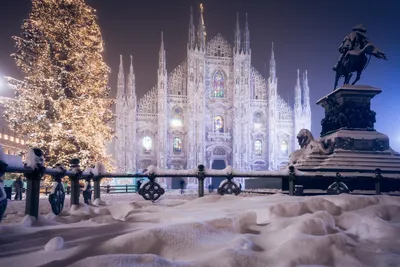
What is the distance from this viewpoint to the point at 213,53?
46.6m

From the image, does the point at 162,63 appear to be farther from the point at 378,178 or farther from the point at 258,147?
the point at 378,178

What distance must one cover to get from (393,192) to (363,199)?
4746 mm

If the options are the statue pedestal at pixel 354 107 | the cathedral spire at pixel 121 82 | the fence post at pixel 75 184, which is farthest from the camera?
the cathedral spire at pixel 121 82

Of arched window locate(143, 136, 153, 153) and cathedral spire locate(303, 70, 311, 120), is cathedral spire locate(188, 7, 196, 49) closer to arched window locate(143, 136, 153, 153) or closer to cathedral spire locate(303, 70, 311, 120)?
arched window locate(143, 136, 153, 153)

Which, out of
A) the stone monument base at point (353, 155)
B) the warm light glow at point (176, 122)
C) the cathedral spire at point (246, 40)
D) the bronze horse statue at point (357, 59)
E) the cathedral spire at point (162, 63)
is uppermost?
the cathedral spire at point (246, 40)

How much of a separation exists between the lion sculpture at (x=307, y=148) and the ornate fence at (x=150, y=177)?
42.5 inches

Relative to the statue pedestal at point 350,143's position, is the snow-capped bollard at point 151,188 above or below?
below

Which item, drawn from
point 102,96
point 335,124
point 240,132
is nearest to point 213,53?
point 240,132

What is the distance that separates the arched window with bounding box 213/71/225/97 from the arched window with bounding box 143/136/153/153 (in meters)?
12.8

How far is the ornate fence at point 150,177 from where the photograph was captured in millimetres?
3773

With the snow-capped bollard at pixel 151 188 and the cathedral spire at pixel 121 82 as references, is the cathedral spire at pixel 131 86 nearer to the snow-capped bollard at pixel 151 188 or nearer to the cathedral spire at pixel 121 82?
the cathedral spire at pixel 121 82

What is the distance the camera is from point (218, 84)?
151 feet

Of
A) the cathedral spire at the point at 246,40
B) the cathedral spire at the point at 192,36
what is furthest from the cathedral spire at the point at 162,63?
the cathedral spire at the point at 246,40

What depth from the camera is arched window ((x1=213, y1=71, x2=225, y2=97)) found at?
45.7m
